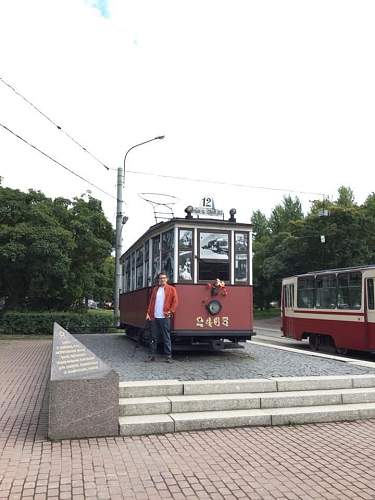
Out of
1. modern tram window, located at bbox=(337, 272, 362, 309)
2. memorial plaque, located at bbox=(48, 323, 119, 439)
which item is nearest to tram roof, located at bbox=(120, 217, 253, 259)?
memorial plaque, located at bbox=(48, 323, 119, 439)

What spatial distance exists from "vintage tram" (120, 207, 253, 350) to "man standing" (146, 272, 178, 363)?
1.75 feet

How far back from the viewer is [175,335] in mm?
10992

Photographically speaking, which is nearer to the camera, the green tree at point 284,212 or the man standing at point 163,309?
the man standing at point 163,309

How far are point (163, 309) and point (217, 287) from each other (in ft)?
5.07

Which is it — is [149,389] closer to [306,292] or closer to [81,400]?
[81,400]

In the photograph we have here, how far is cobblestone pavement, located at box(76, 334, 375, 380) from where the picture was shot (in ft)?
29.1

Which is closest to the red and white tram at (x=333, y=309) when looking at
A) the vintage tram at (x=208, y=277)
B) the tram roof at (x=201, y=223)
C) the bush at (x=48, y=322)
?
the vintage tram at (x=208, y=277)

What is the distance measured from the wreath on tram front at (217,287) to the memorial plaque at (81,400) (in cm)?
483

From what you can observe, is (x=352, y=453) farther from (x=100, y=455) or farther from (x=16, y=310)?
(x=16, y=310)

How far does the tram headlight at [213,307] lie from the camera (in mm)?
11148

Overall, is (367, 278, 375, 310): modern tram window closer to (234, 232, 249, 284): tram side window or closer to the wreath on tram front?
(234, 232, 249, 284): tram side window

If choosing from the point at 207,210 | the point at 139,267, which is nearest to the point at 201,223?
the point at 207,210

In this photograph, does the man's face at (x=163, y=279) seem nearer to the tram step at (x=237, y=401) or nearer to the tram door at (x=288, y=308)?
the tram step at (x=237, y=401)

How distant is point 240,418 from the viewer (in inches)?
275
